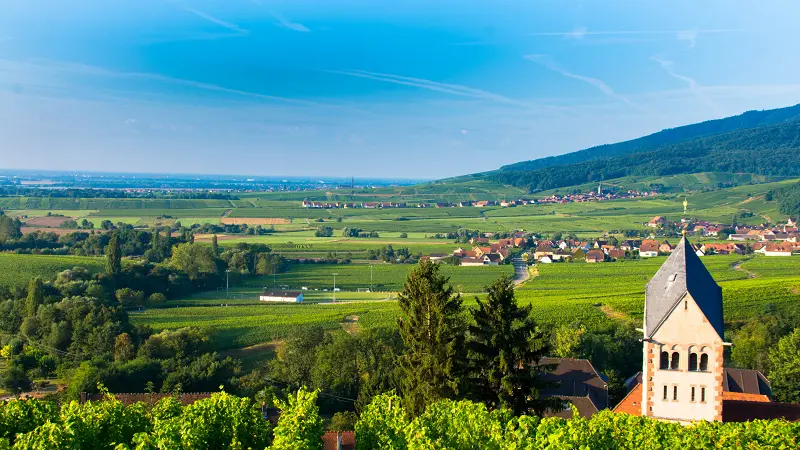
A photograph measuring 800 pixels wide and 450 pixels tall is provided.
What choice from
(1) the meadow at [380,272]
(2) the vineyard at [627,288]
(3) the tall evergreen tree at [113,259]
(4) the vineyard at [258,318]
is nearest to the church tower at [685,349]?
(4) the vineyard at [258,318]

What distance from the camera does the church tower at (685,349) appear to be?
22453 millimetres

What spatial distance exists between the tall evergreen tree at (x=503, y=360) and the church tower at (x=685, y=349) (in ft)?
11.6

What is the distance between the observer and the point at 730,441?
18.8 metres

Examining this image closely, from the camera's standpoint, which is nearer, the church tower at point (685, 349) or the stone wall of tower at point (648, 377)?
the church tower at point (685, 349)

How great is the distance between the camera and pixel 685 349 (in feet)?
74.3

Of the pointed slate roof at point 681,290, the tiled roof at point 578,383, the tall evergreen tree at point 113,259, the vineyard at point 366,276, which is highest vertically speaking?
the pointed slate roof at point 681,290

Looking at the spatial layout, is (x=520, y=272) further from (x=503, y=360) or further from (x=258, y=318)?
(x=503, y=360)

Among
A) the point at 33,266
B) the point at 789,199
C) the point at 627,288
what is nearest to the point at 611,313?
the point at 627,288

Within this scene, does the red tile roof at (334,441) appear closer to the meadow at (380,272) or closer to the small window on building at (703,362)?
the small window on building at (703,362)

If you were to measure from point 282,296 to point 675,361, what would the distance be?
189 feet

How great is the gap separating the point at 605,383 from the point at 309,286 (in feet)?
176

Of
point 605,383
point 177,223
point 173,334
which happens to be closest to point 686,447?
point 605,383

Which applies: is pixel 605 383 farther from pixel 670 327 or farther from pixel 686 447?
pixel 686 447

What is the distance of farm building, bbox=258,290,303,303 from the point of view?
249 ft
